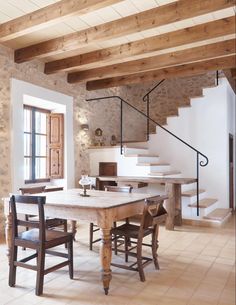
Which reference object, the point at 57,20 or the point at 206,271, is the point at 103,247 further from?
the point at 57,20

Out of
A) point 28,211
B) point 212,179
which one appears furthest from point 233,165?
point 28,211

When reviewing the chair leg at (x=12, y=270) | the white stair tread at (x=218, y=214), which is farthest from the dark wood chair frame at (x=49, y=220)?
the white stair tread at (x=218, y=214)

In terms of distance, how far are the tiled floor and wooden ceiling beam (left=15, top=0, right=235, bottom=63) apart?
2.97 m

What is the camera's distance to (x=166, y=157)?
7.12m

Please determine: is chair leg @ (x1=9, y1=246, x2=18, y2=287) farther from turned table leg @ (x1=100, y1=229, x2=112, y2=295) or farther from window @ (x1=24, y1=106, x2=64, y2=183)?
window @ (x1=24, y1=106, x2=64, y2=183)

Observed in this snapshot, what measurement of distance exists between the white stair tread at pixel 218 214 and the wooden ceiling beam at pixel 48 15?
4088 millimetres

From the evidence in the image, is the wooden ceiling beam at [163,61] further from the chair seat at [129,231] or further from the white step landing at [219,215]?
the chair seat at [129,231]

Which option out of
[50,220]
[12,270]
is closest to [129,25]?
[50,220]

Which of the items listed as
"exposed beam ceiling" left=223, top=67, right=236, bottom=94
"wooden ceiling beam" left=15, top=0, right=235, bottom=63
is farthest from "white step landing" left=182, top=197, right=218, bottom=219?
"wooden ceiling beam" left=15, top=0, right=235, bottom=63

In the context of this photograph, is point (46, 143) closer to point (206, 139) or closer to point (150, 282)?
point (206, 139)

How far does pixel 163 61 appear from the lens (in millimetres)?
5160

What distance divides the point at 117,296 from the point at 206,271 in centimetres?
117

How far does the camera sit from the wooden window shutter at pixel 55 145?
6004 mm

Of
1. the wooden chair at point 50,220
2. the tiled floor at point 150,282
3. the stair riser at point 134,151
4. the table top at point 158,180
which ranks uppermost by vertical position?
the stair riser at point 134,151
